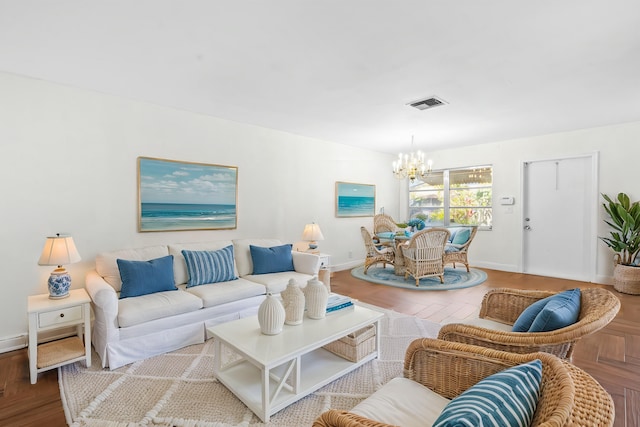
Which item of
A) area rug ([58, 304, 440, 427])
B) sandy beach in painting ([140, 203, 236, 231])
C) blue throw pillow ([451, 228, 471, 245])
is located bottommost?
area rug ([58, 304, 440, 427])

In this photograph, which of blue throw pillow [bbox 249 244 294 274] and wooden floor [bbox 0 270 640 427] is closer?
wooden floor [bbox 0 270 640 427]

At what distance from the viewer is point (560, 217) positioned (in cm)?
528

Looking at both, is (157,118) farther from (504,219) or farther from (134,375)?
(504,219)

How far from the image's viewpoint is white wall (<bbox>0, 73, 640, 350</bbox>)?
9.30 ft

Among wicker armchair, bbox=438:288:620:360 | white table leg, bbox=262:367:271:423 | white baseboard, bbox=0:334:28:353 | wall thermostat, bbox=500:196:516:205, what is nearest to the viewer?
wicker armchair, bbox=438:288:620:360

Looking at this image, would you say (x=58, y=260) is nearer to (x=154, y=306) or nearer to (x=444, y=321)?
(x=154, y=306)

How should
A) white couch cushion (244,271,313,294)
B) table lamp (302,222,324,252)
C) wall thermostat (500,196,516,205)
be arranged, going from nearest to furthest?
1. white couch cushion (244,271,313,294)
2. table lamp (302,222,324,252)
3. wall thermostat (500,196,516,205)

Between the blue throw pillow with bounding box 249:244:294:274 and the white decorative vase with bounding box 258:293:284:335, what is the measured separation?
1.71m

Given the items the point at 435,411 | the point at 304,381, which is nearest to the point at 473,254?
the point at 304,381

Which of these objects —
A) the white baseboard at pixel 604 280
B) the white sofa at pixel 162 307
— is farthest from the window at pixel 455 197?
the white sofa at pixel 162 307

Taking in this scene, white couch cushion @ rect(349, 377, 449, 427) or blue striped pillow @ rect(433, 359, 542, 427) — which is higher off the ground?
blue striped pillow @ rect(433, 359, 542, 427)

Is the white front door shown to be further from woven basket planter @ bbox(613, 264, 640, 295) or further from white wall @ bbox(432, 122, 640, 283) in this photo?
woven basket planter @ bbox(613, 264, 640, 295)

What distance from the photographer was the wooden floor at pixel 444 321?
1.94 metres

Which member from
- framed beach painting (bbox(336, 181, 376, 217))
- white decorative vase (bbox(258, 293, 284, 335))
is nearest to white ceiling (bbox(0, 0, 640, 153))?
white decorative vase (bbox(258, 293, 284, 335))
